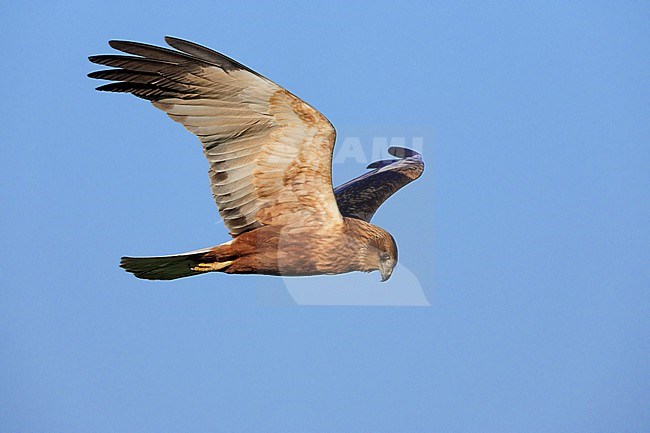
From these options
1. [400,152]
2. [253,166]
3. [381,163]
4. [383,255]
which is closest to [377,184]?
[381,163]

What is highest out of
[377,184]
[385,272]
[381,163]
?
[381,163]

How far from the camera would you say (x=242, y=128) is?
825 cm

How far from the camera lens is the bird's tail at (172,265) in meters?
8.66

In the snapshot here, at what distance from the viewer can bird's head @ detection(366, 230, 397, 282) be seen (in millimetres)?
8711

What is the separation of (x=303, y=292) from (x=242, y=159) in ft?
4.75

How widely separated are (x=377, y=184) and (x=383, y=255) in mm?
1924

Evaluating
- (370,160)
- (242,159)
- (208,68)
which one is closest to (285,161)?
(242,159)

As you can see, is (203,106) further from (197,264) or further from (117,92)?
(197,264)

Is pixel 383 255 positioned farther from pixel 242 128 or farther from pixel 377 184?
pixel 377 184

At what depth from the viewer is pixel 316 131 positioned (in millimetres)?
8109

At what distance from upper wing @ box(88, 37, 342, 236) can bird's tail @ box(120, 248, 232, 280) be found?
318 millimetres

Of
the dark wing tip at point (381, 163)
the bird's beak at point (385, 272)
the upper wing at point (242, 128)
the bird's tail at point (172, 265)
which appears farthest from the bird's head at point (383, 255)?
the dark wing tip at point (381, 163)

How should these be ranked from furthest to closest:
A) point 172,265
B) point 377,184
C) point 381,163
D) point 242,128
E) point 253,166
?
point 381,163 < point 377,184 < point 172,265 < point 253,166 < point 242,128

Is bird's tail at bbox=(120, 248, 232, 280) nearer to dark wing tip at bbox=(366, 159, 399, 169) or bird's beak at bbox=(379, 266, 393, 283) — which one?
bird's beak at bbox=(379, 266, 393, 283)
